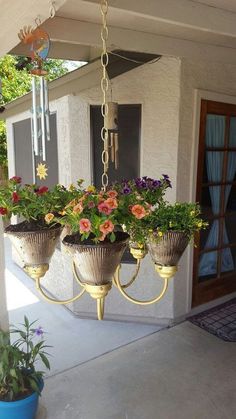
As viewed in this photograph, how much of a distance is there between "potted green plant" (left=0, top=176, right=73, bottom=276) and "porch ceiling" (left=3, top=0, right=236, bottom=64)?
88 centimetres

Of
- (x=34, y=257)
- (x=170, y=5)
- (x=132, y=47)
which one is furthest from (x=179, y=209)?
(x=132, y=47)

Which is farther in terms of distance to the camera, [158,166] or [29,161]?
[29,161]

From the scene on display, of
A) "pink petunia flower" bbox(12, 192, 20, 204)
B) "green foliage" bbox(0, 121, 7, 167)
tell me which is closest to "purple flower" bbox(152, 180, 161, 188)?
"pink petunia flower" bbox(12, 192, 20, 204)

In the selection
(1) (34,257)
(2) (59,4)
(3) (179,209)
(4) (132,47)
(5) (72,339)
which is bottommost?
(5) (72,339)

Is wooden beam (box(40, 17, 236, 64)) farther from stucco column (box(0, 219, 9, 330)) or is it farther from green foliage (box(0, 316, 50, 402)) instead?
green foliage (box(0, 316, 50, 402))

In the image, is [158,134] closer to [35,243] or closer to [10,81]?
[35,243]

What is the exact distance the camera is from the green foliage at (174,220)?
112 centimetres

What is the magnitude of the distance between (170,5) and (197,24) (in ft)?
0.68

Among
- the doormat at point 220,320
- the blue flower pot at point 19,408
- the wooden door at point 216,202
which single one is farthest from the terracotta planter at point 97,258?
the doormat at point 220,320

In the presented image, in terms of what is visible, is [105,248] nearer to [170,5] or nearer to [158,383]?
[170,5]

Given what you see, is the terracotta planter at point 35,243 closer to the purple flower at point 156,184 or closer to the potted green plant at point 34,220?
the potted green plant at point 34,220

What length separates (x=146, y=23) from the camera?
226cm

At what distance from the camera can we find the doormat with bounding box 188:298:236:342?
11.4 ft

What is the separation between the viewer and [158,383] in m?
2.76
